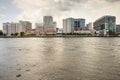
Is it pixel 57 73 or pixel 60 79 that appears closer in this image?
pixel 60 79

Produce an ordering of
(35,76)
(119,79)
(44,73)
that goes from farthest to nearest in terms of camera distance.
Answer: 1. (44,73)
2. (35,76)
3. (119,79)

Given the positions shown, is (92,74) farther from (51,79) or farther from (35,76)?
(35,76)

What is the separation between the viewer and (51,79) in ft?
65.1

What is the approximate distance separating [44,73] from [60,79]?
360 centimetres

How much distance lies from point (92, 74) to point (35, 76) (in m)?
7.29

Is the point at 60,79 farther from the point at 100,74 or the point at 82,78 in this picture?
the point at 100,74

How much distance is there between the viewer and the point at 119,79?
63.8ft

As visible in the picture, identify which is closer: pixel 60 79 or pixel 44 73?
pixel 60 79

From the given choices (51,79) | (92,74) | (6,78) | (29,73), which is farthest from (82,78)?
(6,78)

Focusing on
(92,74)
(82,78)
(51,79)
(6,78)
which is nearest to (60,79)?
(51,79)

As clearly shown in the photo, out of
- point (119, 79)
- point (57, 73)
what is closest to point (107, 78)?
point (119, 79)

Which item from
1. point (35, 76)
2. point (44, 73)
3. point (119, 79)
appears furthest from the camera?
point (44, 73)

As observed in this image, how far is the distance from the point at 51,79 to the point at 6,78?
17.8 ft

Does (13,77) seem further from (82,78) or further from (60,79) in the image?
(82,78)
